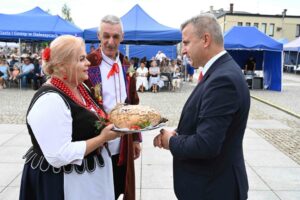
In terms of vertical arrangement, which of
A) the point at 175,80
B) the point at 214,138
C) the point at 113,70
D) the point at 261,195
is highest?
the point at 113,70

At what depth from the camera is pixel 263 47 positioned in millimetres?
16094

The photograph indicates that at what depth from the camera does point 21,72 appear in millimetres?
16266

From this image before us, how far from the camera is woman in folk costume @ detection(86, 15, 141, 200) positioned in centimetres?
302

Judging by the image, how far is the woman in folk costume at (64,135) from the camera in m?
2.03

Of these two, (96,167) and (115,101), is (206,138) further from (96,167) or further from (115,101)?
(115,101)

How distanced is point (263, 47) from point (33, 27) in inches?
414

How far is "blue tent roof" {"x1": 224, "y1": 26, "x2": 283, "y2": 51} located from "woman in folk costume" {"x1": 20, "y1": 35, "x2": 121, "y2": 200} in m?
14.7

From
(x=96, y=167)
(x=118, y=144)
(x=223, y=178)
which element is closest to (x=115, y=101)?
(x=118, y=144)

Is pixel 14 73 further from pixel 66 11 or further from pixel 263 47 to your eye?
pixel 66 11

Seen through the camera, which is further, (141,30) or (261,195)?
(141,30)

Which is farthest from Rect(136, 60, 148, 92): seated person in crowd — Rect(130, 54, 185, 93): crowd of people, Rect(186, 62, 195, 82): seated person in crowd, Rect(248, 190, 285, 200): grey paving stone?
Rect(248, 190, 285, 200): grey paving stone

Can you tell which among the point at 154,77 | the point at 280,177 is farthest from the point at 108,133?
the point at 154,77

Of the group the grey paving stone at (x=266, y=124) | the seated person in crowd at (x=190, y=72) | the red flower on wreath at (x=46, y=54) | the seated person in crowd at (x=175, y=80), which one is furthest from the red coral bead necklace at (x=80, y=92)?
the seated person in crowd at (x=190, y=72)

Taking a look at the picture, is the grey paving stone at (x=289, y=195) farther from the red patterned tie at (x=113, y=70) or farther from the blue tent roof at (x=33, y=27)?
the blue tent roof at (x=33, y=27)
